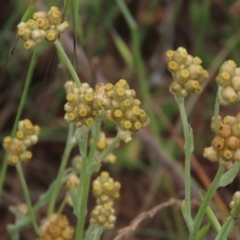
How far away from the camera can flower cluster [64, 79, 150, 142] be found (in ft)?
3.48

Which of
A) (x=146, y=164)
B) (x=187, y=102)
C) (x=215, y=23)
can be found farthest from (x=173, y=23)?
(x=146, y=164)

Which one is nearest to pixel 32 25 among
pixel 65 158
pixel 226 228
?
pixel 65 158

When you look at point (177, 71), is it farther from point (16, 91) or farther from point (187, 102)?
point (16, 91)

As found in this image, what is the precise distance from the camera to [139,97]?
2498mm

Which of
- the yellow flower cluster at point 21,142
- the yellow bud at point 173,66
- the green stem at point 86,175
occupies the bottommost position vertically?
the green stem at point 86,175

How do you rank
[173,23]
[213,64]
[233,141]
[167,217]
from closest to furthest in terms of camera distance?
1. [233,141]
2. [167,217]
3. [213,64]
4. [173,23]

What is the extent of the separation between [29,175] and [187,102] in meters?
0.69

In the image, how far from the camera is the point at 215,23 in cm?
274

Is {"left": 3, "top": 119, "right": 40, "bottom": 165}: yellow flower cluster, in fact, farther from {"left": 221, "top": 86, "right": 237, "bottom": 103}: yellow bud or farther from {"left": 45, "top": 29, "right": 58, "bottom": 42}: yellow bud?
{"left": 221, "top": 86, "right": 237, "bottom": 103}: yellow bud

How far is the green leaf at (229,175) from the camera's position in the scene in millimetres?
1067

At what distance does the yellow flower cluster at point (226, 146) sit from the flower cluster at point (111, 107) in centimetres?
14

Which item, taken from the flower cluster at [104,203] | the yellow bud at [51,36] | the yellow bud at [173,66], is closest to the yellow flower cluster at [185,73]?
the yellow bud at [173,66]

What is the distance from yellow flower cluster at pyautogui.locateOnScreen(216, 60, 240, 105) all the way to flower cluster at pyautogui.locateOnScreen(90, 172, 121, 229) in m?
0.40

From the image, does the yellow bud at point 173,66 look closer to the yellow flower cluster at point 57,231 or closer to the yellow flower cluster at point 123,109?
the yellow flower cluster at point 123,109
